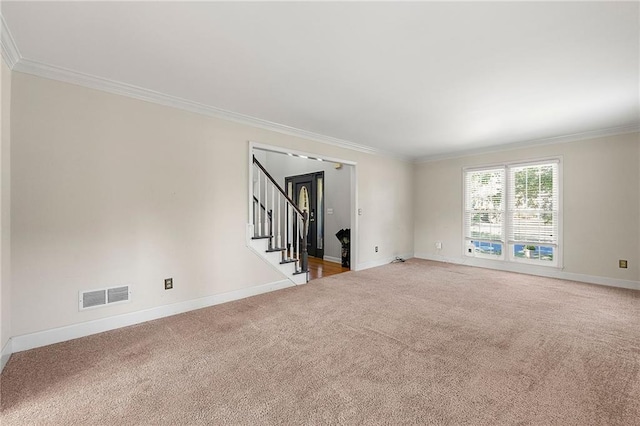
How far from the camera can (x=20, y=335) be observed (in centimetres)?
239

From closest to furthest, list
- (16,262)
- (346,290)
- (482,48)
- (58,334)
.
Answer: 1. (482,48)
2. (16,262)
3. (58,334)
4. (346,290)

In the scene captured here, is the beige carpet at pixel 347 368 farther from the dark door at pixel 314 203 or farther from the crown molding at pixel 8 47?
the dark door at pixel 314 203

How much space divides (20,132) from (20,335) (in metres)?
1.73

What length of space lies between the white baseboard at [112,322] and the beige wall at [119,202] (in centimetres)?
6

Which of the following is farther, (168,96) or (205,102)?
(205,102)

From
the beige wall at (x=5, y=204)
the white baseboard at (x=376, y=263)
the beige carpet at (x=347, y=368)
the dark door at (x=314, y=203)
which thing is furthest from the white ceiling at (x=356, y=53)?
the dark door at (x=314, y=203)

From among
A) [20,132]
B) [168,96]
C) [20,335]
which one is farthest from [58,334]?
[168,96]

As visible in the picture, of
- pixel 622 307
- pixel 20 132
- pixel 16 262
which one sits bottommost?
pixel 622 307

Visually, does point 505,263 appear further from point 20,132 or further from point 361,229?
point 20,132

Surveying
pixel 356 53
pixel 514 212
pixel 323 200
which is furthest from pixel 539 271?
pixel 356 53

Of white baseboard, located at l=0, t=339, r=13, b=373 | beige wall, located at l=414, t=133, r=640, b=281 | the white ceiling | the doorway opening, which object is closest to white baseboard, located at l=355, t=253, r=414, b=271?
the doorway opening

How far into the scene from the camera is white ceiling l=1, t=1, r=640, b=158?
1824 millimetres

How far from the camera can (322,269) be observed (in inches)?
226

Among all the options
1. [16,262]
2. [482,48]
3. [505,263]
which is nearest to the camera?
[482,48]
